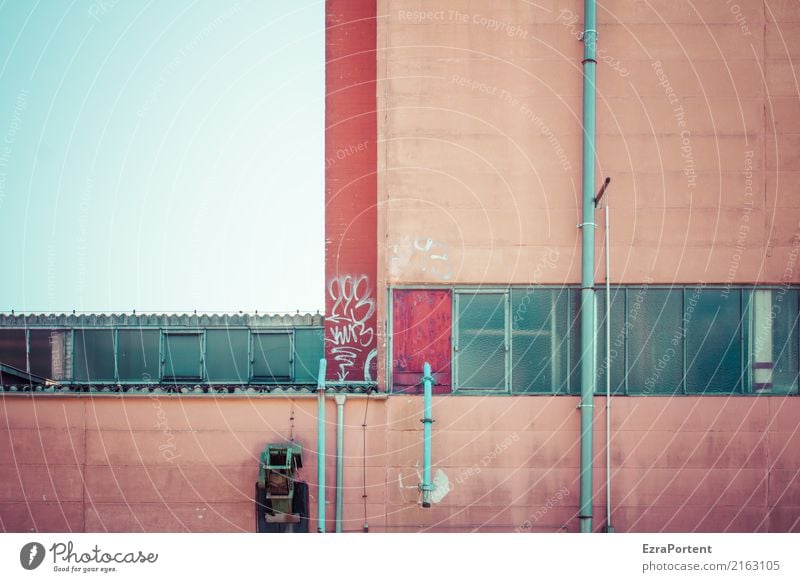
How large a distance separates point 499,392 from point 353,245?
3309 millimetres

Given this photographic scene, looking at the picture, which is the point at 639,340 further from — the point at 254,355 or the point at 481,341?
the point at 254,355

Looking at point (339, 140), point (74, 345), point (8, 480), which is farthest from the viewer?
point (74, 345)

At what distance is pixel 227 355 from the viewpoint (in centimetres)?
1434

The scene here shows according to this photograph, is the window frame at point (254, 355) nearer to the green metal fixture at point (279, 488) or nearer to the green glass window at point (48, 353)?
the green glass window at point (48, 353)

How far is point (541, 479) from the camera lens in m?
10.7

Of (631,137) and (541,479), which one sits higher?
(631,137)

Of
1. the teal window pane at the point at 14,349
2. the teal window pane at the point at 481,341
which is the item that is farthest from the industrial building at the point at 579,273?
the teal window pane at the point at 14,349

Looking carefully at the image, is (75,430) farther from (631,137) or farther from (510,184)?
(631,137)

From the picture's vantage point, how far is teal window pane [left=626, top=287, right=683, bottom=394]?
36.0 ft

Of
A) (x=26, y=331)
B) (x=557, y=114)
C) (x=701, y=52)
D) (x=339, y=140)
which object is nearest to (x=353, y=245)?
(x=339, y=140)

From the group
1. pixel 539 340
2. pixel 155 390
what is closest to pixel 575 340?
pixel 539 340

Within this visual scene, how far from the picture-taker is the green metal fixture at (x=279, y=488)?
10.3 m

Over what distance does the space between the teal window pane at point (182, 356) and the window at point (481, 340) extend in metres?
5.45

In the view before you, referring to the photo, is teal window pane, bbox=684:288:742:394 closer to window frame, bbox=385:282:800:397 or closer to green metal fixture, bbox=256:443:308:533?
window frame, bbox=385:282:800:397
